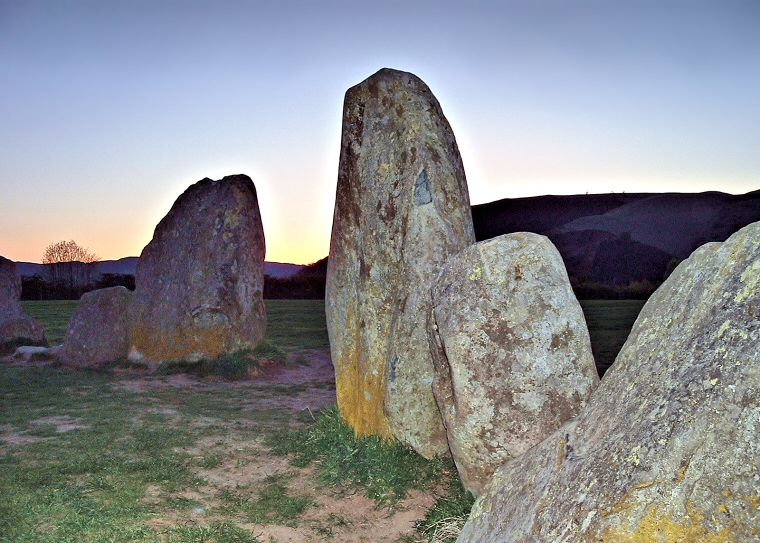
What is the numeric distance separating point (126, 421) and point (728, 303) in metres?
8.82

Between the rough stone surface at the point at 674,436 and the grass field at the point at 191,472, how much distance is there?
6.96ft

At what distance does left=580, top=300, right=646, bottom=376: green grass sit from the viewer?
14414mm

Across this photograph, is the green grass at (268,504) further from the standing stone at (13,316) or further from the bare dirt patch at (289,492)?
the standing stone at (13,316)

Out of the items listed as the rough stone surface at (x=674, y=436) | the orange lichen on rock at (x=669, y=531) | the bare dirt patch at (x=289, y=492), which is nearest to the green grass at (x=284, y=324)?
the bare dirt patch at (x=289, y=492)

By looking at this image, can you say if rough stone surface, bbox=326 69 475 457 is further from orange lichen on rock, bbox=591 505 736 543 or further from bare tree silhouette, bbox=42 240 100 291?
bare tree silhouette, bbox=42 240 100 291

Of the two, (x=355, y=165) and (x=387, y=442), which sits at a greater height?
(x=355, y=165)

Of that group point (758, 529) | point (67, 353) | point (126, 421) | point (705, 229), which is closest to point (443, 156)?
point (758, 529)

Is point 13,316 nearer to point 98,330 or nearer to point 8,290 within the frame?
point 8,290

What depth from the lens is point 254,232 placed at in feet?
48.5

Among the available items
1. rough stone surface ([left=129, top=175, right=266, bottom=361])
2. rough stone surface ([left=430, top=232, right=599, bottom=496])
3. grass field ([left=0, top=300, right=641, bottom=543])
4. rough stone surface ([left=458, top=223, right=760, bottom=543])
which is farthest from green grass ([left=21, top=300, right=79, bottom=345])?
rough stone surface ([left=458, top=223, right=760, bottom=543])

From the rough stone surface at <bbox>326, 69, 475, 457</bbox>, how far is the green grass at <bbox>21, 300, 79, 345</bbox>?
Result: 12531 millimetres

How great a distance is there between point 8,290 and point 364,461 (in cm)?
1442

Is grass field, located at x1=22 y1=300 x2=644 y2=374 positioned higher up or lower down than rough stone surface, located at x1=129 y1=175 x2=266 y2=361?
lower down

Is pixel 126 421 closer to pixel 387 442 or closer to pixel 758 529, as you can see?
pixel 387 442
